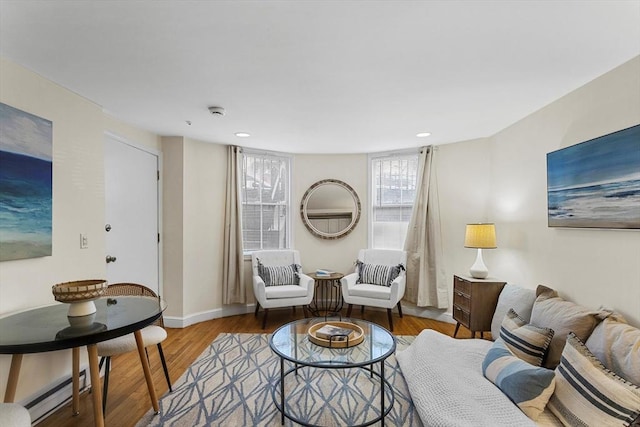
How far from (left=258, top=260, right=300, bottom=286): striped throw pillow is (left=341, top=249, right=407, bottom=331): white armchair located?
0.68m

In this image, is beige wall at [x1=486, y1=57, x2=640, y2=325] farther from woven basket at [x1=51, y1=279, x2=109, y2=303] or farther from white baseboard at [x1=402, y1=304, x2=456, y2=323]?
woven basket at [x1=51, y1=279, x2=109, y2=303]

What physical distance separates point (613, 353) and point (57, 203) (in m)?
3.65

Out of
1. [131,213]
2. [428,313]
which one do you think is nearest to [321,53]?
[131,213]

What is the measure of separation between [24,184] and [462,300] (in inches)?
150

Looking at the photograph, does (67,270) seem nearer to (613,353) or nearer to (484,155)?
(613,353)

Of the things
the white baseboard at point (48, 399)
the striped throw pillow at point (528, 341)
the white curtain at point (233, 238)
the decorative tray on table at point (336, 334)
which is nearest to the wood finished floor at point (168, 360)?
the white baseboard at point (48, 399)

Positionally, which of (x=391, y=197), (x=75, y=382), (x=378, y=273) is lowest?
(x=75, y=382)

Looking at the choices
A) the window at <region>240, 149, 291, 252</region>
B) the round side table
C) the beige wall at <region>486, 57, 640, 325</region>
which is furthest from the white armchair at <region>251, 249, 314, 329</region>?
the beige wall at <region>486, 57, 640, 325</region>

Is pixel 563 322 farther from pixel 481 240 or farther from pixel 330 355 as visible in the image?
pixel 330 355

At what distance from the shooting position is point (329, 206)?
469cm

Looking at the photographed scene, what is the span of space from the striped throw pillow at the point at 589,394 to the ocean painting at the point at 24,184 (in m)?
3.27

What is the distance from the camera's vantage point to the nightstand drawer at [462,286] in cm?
317

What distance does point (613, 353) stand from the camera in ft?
5.47

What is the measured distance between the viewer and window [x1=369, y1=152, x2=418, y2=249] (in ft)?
14.6
